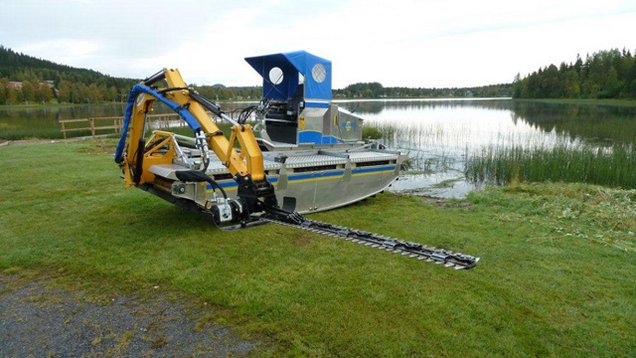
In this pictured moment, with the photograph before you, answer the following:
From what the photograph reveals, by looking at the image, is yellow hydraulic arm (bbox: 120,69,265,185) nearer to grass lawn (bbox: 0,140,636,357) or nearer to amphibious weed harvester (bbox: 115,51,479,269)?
amphibious weed harvester (bbox: 115,51,479,269)

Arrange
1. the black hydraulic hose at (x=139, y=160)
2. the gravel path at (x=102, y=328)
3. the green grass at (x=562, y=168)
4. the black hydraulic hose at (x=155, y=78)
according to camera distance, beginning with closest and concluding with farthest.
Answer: the gravel path at (x=102, y=328) → the black hydraulic hose at (x=155, y=78) → the black hydraulic hose at (x=139, y=160) → the green grass at (x=562, y=168)

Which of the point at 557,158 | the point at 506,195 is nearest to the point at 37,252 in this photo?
the point at 506,195

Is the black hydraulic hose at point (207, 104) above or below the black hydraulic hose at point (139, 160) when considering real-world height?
above

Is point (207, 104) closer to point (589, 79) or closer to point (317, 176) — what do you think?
point (317, 176)

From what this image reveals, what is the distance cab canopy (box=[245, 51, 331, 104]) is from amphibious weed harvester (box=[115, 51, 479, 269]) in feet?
0.07

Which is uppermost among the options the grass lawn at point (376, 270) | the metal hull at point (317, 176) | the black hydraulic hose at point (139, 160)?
the black hydraulic hose at point (139, 160)

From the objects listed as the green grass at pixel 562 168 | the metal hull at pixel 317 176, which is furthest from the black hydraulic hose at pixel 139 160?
the green grass at pixel 562 168

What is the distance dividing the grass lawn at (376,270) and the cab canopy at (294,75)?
2.50m

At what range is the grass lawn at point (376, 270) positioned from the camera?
4.11 meters

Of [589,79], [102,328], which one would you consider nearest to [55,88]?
[589,79]

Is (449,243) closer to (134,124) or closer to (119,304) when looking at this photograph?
(119,304)

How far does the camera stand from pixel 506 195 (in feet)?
36.0

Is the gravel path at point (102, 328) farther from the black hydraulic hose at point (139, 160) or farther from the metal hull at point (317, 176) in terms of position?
the black hydraulic hose at point (139, 160)

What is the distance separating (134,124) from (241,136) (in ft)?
7.77
